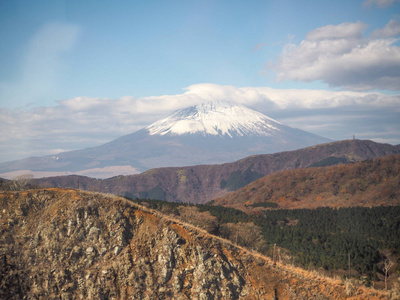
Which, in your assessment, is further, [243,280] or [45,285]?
[243,280]

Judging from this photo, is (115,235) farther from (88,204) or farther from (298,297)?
(298,297)

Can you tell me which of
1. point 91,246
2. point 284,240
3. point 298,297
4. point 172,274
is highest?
point 91,246

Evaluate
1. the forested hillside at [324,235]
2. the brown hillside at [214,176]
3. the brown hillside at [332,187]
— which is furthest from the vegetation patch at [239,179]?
the forested hillside at [324,235]

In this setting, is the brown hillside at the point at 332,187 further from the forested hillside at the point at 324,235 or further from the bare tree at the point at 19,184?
the bare tree at the point at 19,184

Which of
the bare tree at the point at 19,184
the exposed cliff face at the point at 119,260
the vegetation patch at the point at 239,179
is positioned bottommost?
the vegetation patch at the point at 239,179

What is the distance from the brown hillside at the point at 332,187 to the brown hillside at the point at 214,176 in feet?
158

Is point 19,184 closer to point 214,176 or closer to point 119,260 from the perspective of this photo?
point 119,260

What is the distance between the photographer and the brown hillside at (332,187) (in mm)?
67188

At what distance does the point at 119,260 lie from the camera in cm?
1927

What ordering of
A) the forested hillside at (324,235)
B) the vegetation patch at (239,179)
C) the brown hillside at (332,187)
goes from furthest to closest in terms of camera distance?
the vegetation patch at (239,179) < the brown hillside at (332,187) < the forested hillside at (324,235)

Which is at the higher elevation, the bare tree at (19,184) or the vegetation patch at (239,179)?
the bare tree at (19,184)

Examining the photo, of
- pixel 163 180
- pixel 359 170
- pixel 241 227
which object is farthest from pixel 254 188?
pixel 163 180

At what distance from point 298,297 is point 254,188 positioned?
253ft

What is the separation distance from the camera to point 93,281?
18547 mm
